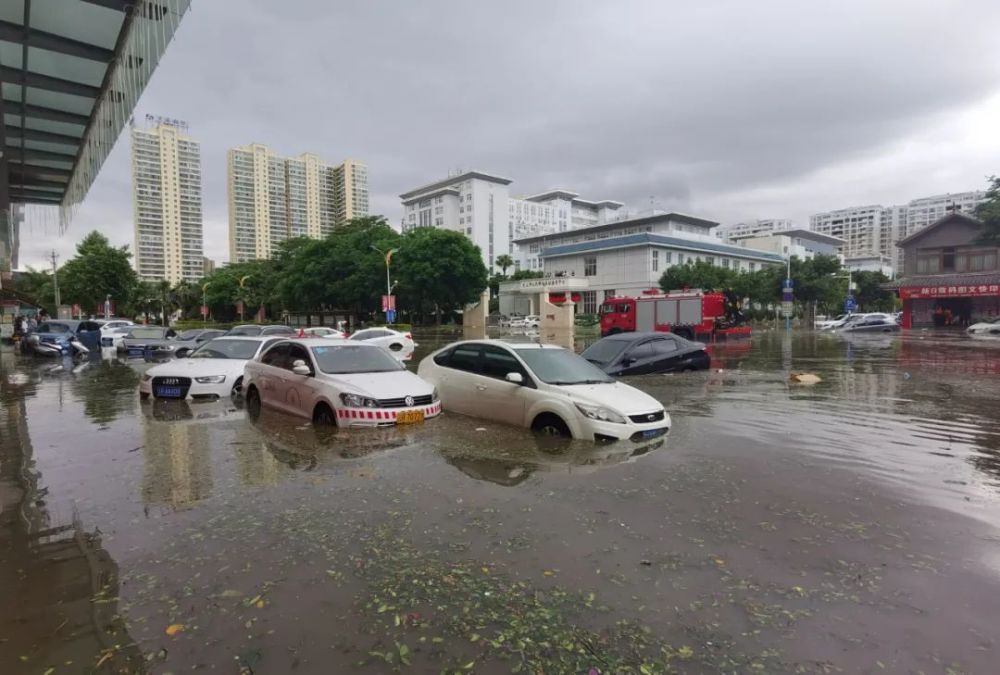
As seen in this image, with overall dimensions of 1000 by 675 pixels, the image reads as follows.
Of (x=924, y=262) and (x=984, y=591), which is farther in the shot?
(x=924, y=262)

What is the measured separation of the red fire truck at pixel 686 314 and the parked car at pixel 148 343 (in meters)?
21.6

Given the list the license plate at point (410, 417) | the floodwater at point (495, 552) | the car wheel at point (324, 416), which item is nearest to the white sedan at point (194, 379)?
the floodwater at point (495, 552)

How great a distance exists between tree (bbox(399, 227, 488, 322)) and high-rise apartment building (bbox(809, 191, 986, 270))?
381 ft

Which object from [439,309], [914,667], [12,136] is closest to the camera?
[914,667]

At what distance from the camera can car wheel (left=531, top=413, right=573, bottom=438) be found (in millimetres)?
7523

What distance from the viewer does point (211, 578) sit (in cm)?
367

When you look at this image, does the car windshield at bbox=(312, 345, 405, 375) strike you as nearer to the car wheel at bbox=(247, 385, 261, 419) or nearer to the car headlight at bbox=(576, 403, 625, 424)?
the car wheel at bbox=(247, 385, 261, 419)

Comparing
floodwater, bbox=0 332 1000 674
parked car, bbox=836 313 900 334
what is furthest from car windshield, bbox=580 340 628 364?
parked car, bbox=836 313 900 334

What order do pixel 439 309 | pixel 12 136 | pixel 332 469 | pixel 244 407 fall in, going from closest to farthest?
pixel 332 469 < pixel 244 407 < pixel 12 136 < pixel 439 309

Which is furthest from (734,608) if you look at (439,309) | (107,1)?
(439,309)

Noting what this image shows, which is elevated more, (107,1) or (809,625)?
(107,1)

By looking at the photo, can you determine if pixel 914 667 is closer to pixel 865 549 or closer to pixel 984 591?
pixel 984 591

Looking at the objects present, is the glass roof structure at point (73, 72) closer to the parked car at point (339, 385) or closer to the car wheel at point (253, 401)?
the parked car at point (339, 385)

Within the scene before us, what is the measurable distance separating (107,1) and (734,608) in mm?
9323
